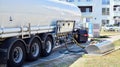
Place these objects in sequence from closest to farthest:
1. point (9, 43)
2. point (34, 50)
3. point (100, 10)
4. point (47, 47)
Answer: point (9, 43) < point (34, 50) < point (47, 47) < point (100, 10)

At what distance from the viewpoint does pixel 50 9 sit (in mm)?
16922

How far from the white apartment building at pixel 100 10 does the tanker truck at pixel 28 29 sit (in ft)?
164

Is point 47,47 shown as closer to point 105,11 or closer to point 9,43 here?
point 9,43

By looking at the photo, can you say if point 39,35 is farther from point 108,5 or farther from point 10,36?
point 108,5

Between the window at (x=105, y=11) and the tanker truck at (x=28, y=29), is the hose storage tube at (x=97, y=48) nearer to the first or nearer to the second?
the tanker truck at (x=28, y=29)

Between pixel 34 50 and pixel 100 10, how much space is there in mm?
56132

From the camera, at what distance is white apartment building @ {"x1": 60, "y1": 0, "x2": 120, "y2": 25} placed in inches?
2709

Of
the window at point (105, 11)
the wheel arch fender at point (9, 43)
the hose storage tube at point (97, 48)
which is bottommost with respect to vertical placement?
the hose storage tube at point (97, 48)

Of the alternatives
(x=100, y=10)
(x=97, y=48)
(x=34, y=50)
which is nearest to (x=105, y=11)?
(x=100, y=10)

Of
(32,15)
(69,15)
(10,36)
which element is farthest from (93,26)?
(10,36)

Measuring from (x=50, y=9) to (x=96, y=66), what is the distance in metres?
5.15

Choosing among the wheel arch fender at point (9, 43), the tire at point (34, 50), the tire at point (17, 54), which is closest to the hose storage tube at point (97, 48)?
the tire at point (34, 50)

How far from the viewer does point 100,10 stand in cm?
6956

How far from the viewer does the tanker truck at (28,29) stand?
472 inches
